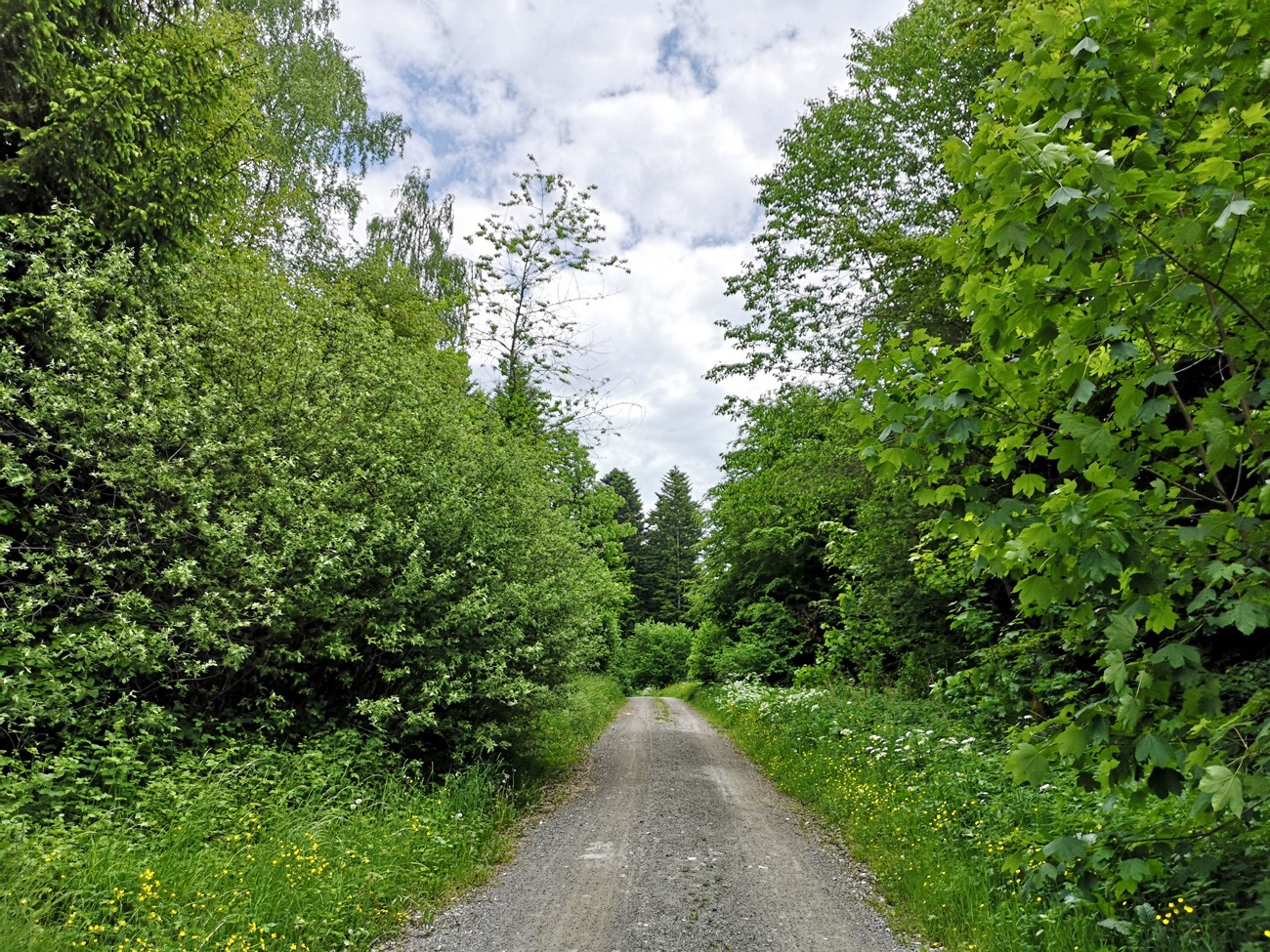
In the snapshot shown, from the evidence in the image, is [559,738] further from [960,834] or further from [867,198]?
[867,198]

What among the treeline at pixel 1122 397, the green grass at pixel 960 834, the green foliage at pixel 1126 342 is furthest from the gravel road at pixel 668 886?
the green foliage at pixel 1126 342

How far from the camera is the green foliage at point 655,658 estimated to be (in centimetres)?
3838

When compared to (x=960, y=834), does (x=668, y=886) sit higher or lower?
lower

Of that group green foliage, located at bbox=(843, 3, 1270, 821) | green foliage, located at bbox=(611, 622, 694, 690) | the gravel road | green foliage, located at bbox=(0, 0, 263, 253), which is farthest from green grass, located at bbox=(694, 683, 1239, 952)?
green foliage, located at bbox=(611, 622, 694, 690)

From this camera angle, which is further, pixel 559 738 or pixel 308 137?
pixel 308 137

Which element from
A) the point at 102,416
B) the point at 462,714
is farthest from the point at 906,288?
the point at 102,416

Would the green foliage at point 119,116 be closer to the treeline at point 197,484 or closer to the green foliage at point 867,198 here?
the treeline at point 197,484

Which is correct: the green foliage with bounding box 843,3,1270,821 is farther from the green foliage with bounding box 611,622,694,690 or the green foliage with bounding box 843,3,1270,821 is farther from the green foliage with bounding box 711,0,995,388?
the green foliage with bounding box 611,622,694,690

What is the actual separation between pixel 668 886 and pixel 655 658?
34360 millimetres

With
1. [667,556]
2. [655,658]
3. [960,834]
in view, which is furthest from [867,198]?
[667,556]

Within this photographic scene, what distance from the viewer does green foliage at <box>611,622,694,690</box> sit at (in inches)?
1511

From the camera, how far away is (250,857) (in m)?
4.37

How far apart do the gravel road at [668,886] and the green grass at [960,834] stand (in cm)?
40

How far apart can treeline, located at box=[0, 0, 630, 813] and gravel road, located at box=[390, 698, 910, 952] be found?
5.80 ft
